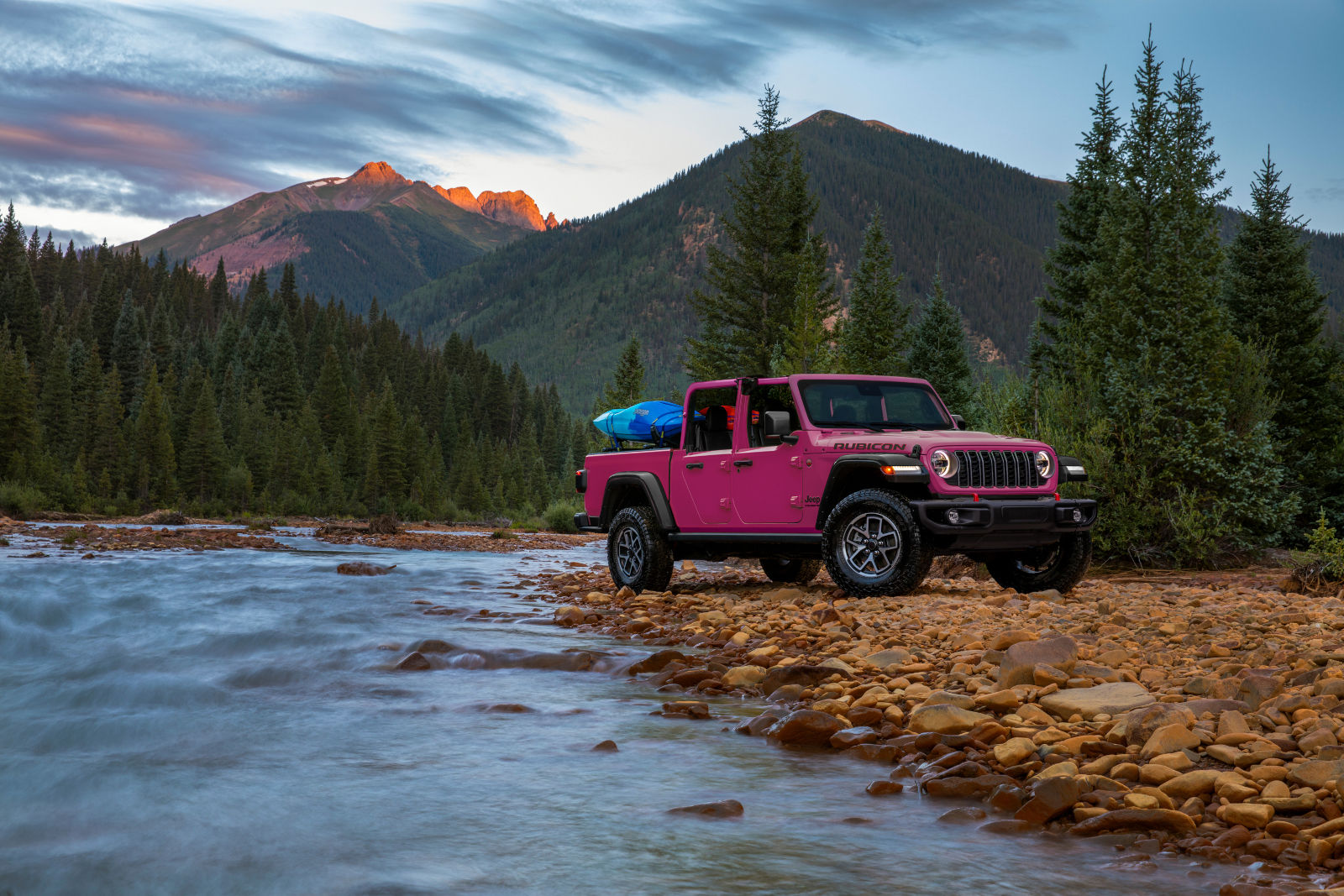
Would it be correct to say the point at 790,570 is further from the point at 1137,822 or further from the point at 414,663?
the point at 1137,822

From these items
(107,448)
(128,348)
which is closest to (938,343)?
(107,448)

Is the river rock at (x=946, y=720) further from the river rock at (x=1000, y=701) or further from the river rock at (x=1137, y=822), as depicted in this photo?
the river rock at (x=1137, y=822)

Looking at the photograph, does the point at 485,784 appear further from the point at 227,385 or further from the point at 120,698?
the point at 227,385

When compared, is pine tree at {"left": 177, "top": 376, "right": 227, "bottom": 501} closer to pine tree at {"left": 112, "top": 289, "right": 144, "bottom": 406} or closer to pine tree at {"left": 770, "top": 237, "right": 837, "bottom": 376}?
pine tree at {"left": 112, "top": 289, "right": 144, "bottom": 406}

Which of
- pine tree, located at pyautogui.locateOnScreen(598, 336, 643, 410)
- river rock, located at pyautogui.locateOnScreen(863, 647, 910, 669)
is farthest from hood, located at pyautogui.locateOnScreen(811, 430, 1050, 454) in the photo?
pine tree, located at pyautogui.locateOnScreen(598, 336, 643, 410)

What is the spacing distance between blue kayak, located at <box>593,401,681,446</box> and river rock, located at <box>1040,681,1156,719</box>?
7.29 m

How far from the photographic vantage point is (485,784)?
5.44 metres

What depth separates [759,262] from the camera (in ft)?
160

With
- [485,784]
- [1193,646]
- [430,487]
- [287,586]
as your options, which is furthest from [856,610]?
[430,487]

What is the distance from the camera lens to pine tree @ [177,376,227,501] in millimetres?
84062

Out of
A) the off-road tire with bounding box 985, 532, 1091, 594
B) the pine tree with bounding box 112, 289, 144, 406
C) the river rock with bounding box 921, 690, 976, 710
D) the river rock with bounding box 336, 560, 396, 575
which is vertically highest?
the pine tree with bounding box 112, 289, 144, 406

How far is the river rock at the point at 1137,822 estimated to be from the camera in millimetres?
4375

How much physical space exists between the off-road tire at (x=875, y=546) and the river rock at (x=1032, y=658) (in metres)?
2.65

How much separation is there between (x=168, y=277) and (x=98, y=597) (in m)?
165
